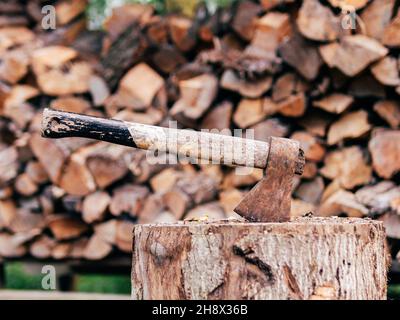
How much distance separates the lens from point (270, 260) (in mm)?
1876

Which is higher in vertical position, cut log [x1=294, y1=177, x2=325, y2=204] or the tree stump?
cut log [x1=294, y1=177, x2=325, y2=204]

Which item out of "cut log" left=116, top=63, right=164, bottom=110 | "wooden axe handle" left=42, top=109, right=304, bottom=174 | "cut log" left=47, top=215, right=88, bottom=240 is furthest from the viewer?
"cut log" left=47, top=215, right=88, bottom=240

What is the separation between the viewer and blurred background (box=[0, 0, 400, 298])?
3.39m

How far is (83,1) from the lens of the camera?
4520 millimetres

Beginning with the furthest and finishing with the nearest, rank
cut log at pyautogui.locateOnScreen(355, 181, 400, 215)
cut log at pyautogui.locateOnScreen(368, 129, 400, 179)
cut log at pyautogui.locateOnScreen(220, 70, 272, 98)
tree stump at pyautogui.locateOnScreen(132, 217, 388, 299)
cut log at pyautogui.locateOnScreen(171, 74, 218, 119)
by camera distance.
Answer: cut log at pyautogui.locateOnScreen(171, 74, 218, 119) → cut log at pyautogui.locateOnScreen(220, 70, 272, 98) → cut log at pyautogui.locateOnScreen(368, 129, 400, 179) → cut log at pyautogui.locateOnScreen(355, 181, 400, 215) → tree stump at pyautogui.locateOnScreen(132, 217, 388, 299)

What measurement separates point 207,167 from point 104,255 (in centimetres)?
85

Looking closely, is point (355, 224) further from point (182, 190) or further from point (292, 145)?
point (182, 190)

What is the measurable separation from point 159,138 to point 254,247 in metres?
0.47

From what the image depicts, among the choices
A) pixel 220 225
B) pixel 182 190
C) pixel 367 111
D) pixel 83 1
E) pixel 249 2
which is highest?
pixel 83 1

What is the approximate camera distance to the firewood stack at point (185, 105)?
3383mm

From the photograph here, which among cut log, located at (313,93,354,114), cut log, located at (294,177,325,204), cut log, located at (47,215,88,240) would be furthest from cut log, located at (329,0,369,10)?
cut log, located at (47,215,88,240)

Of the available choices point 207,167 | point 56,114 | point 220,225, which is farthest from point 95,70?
point 220,225

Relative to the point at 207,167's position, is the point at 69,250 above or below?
below

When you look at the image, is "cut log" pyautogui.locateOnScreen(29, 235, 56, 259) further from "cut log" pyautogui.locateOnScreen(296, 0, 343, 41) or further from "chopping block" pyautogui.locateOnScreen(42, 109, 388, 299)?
"chopping block" pyautogui.locateOnScreen(42, 109, 388, 299)
